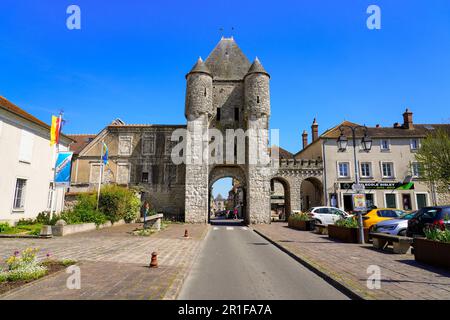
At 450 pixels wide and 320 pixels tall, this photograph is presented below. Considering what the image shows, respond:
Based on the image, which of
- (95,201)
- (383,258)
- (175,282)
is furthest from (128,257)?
(95,201)

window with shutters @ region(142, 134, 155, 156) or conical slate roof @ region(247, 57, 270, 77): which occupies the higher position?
conical slate roof @ region(247, 57, 270, 77)

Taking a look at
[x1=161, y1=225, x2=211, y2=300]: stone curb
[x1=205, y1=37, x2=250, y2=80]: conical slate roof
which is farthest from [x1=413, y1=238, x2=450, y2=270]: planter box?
[x1=205, y1=37, x2=250, y2=80]: conical slate roof

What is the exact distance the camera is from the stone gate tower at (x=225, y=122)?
2706cm

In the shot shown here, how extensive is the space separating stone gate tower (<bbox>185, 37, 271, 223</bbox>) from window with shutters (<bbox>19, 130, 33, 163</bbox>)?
1287 centimetres

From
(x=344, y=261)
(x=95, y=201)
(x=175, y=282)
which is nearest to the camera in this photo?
(x=175, y=282)

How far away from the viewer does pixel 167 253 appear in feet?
30.3

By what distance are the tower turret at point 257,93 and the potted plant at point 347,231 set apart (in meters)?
16.6

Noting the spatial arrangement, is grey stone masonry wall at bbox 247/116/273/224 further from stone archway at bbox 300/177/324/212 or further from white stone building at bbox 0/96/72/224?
white stone building at bbox 0/96/72/224

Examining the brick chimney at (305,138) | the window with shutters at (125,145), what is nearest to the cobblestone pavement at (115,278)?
the window with shutters at (125,145)

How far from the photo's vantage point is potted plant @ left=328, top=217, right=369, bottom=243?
12305 millimetres

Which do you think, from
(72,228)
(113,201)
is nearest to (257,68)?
(113,201)

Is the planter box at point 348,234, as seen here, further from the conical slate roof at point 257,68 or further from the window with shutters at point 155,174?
the window with shutters at point 155,174
